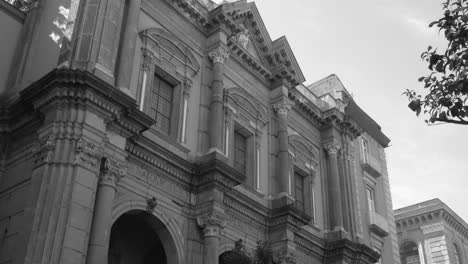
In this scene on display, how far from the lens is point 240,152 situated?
21.8 metres

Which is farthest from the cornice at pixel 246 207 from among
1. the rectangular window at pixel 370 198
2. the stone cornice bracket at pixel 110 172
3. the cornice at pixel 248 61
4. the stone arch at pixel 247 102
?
the rectangular window at pixel 370 198

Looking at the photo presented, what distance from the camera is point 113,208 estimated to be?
50.4 feet

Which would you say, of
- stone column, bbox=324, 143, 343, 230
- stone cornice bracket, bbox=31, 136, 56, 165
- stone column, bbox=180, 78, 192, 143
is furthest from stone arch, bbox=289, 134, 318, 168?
stone cornice bracket, bbox=31, 136, 56, 165

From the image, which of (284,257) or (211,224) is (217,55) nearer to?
(211,224)

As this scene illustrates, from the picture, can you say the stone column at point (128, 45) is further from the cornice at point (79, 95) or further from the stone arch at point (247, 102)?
the stone arch at point (247, 102)

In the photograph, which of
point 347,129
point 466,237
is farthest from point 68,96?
point 466,237

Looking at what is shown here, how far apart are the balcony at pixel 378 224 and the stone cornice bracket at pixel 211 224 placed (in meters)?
12.1

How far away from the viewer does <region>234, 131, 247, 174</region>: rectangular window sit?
21322 millimetres

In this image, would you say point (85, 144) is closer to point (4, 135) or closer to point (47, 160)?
point (47, 160)

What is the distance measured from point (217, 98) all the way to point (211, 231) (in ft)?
15.7

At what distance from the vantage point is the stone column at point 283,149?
2172 cm

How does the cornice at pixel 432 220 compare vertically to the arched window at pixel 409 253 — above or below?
above

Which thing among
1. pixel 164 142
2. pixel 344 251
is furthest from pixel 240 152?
pixel 344 251

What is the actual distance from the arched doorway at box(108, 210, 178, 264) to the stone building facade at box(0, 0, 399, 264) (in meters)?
0.04
